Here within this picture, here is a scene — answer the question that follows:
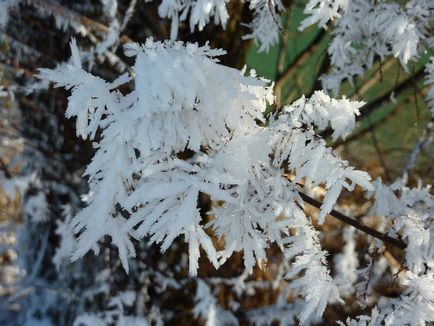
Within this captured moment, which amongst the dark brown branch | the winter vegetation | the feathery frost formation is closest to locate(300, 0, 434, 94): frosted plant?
the winter vegetation

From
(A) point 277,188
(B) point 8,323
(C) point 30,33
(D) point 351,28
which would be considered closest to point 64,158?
(C) point 30,33

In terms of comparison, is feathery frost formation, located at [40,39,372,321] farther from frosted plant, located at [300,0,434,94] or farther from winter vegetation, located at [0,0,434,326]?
frosted plant, located at [300,0,434,94]

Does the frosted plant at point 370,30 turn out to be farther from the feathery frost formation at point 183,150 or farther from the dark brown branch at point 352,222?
the feathery frost formation at point 183,150

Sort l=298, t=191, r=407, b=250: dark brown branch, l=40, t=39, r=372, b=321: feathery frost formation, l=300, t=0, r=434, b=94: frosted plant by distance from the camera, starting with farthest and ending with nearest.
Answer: l=300, t=0, r=434, b=94: frosted plant < l=298, t=191, r=407, b=250: dark brown branch < l=40, t=39, r=372, b=321: feathery frost formation

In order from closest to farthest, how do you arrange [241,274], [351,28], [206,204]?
[351,28]
[206,204]
[241,274]

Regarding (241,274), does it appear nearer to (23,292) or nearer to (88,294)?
(88,294)

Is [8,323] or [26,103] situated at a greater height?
[26,103]

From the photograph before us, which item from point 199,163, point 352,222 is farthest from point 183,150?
point 352,222

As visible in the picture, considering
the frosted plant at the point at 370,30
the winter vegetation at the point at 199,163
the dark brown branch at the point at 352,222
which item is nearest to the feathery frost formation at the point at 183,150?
the winter vegetation at the point at 199,163
